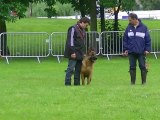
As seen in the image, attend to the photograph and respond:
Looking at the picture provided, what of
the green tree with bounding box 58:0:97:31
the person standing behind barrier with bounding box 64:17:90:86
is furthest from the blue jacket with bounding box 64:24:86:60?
the green tree with bounding box 58:0:97:31

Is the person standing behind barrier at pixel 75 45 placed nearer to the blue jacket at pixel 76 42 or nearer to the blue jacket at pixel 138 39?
the blue jacket at pixel 76 42

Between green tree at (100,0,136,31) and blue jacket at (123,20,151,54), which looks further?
green tree at (100,0,136,31)

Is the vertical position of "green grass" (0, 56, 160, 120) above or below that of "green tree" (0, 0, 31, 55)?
below

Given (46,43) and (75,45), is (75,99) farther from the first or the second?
(46,43)

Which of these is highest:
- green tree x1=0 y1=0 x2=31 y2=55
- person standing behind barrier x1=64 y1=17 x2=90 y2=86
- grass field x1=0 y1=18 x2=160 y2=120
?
green tree x1=0 y1=0 x2=31 y2=55

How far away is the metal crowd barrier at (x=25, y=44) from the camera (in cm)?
2338

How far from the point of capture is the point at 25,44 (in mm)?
23672

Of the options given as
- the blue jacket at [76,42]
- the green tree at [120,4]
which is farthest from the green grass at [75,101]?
the green tree at [120,4]

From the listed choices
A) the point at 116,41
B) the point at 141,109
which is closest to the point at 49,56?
the point at 116,41

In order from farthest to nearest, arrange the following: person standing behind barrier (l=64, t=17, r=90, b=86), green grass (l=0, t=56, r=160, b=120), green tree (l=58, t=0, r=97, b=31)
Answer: green tree (l=58, t=0, r=97, b=31)
person standing behind barrier (l=64, t=17, r=90, b=86)
green grass (l=0, t=56, r=160, b=120)

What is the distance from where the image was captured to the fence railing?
23484 mm

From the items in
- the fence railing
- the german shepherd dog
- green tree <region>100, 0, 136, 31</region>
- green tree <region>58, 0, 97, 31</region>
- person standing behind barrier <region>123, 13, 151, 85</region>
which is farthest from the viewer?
green tree <region>58, 0, 97, 31</region>

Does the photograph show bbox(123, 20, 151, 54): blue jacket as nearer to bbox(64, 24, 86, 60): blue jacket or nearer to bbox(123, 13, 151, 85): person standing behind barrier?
bbox(123, 13, 151, 85): person standing behind barrier

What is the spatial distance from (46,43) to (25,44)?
2.89 feet
